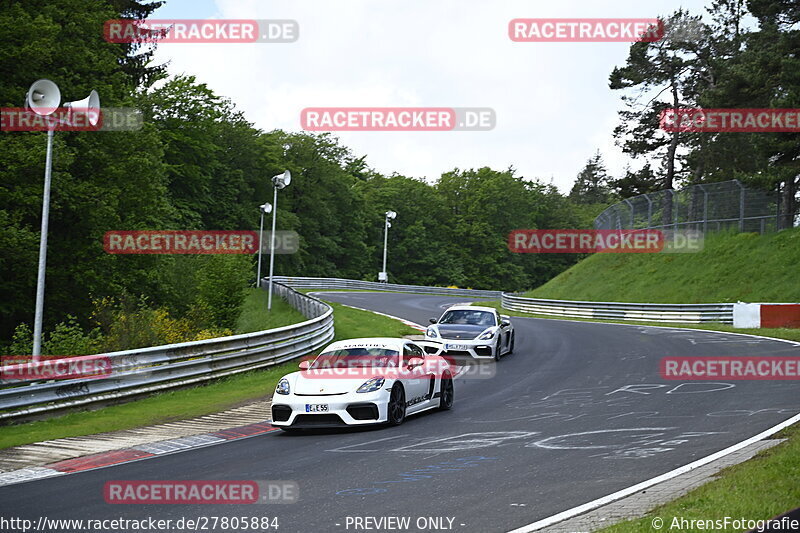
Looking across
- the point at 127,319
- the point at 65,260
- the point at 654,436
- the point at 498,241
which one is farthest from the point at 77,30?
the point at 498,241

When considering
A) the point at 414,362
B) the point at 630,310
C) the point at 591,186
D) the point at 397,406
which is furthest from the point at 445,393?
the point at 591,186

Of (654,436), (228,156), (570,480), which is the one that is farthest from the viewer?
(228,156)

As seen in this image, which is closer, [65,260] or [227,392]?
[227,392]

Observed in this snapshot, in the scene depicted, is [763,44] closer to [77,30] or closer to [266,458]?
[77,30]

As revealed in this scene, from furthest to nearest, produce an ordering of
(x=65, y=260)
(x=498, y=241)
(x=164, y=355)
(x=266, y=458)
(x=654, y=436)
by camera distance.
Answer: (x=498, y=241) → (x=65, y=260) → (x=164, y=355) → (x=654, y=436) → (x=266, y=458)

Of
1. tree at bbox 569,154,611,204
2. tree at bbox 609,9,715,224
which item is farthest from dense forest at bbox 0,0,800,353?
tree at bbox 569,154,611,204

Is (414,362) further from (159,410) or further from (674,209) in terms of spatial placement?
(674,209)

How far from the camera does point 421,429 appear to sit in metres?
12.1

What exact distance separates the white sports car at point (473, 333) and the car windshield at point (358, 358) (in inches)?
310

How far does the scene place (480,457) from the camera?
9688 mm

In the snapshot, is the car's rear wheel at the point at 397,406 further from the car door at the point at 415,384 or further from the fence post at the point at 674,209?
the fence post at the point at 674,209

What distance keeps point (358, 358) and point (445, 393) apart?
1.87 meters

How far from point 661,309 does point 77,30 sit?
28126mm

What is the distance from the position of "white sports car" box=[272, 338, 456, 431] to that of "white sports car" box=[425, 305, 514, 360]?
22.6ft
